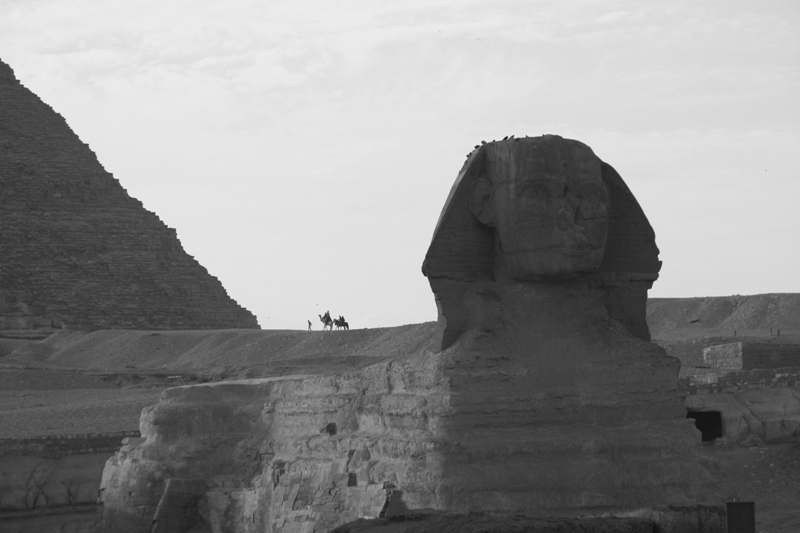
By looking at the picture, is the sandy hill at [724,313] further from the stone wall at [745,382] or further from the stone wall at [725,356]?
the stone wall at [745,382]

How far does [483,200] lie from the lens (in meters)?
11.4

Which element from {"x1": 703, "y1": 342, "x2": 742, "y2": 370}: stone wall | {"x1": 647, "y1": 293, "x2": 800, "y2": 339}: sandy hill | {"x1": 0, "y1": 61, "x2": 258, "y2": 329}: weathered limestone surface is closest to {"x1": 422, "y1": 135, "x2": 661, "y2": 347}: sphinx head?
{"x1": 703, "y1": 342, "x2": 742, "y2": 370}: stone wall

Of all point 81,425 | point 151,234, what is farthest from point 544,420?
point 151,234

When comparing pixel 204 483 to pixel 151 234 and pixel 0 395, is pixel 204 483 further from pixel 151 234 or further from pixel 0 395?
pixel 151 234

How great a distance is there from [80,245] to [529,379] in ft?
344

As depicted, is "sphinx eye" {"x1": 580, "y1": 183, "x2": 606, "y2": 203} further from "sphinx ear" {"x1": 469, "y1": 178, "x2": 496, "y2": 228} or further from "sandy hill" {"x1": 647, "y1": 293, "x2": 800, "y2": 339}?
"sandy hill" {"x1": 647, "y1": 293, "x2": 800, "y2": 339}

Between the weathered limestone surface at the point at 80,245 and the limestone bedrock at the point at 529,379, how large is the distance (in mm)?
92159

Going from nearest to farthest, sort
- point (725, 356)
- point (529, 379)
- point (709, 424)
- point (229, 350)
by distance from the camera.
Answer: point (529, 379) → point (709, 424) → point (725, 356) → point (229, 350)

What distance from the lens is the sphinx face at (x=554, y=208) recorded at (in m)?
11.0

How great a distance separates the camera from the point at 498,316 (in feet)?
37.3

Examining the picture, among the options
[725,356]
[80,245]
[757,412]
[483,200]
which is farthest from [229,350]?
[80,245]

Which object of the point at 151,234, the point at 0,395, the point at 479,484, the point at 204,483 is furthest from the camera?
the point at 151,234

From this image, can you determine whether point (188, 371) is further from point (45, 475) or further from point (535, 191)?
point (535, 191)

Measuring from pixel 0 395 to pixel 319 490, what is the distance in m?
21.4
